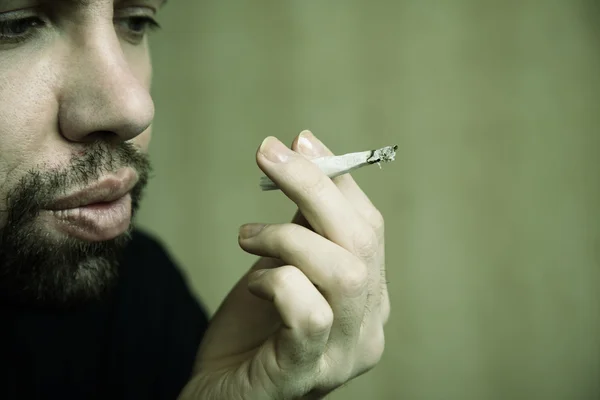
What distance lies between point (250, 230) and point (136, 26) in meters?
0.48

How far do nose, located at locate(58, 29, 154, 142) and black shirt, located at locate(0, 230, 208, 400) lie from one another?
1.93 feet

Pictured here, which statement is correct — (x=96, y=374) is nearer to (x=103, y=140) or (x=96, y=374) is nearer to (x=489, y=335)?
(x=103, y=140)

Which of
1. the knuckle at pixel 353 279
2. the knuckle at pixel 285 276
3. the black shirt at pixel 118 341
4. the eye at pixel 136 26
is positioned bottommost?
the black shirt at pixel 118 341

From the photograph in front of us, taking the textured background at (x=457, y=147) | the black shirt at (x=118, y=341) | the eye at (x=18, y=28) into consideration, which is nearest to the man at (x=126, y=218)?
the eye at (x=18, y=28)

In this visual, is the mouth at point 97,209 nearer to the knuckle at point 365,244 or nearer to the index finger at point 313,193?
the index finger at point 313,193

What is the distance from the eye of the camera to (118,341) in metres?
1.17

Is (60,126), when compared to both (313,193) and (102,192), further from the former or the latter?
(313,193)

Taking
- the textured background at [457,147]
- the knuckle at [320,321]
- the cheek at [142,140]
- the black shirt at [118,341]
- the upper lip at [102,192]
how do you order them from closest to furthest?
1. the knuckle at [320,321]
2. the upper lip at [102,192]
3. the cheek at [142,140]
4. the black shirt at [118,341]
5. the textured background at [457,147]

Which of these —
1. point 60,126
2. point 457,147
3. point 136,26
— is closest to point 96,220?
point 60,126

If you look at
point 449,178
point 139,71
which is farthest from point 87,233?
point 449,178

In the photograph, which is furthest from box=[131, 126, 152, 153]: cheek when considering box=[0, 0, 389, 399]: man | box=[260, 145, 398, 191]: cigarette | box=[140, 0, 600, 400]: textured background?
box=[140, 0, 600, 400]: textured background

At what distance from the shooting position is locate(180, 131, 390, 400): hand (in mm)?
635

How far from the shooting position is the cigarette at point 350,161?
67 cm

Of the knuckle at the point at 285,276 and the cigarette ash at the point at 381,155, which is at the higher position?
the cigarette ash at the point at 381,155
